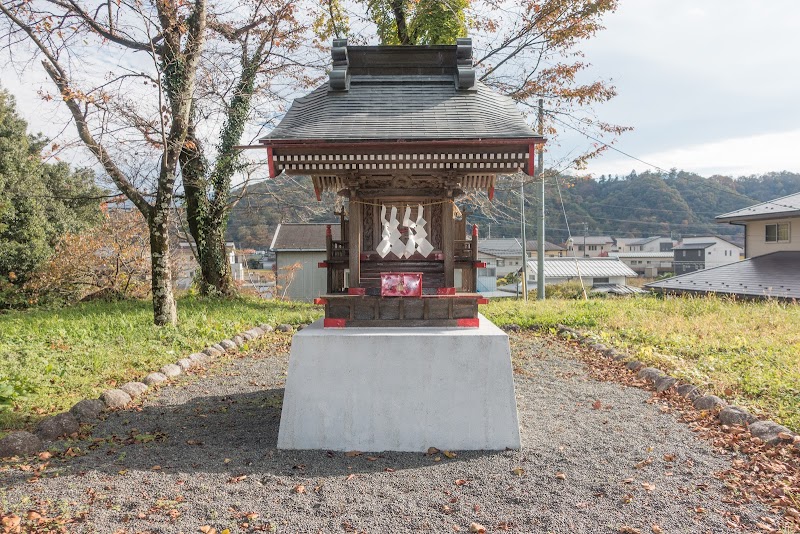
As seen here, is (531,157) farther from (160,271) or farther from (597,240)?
(597,240)

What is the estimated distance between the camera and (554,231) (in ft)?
198

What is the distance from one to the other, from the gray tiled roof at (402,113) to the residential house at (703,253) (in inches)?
1626

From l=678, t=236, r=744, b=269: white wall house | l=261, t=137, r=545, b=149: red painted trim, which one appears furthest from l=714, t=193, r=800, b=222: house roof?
l=678, t=236, r=744, b=269: white wall house

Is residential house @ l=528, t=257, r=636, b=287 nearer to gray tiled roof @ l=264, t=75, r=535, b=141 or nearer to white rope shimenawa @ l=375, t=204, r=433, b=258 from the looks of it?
gray tiled roof @ l=264, t=75, r=535, b=141

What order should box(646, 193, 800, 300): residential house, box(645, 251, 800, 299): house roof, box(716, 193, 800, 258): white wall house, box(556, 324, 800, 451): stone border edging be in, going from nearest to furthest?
box(556, 324, 800, 451): stone border edging, box(645, 251, 800, 299): house roof, box(646, 193, 800, 300): residential house, box(716, 193, 800, 258): white wall house

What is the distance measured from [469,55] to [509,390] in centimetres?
419

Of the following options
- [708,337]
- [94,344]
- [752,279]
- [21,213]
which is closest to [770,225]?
[752,279]

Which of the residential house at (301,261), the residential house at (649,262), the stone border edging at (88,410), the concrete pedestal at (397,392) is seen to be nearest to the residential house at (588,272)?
the residential house at (649,262)

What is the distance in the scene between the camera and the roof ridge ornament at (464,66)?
596 centimetres

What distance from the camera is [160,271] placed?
30.4ft

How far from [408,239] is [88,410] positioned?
4079 mm

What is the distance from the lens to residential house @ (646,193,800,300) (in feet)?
52.2

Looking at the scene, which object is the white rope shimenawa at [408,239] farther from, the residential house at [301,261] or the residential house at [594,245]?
the residential house at [594,245]

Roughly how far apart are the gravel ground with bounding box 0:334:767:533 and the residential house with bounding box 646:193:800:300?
13487mm
